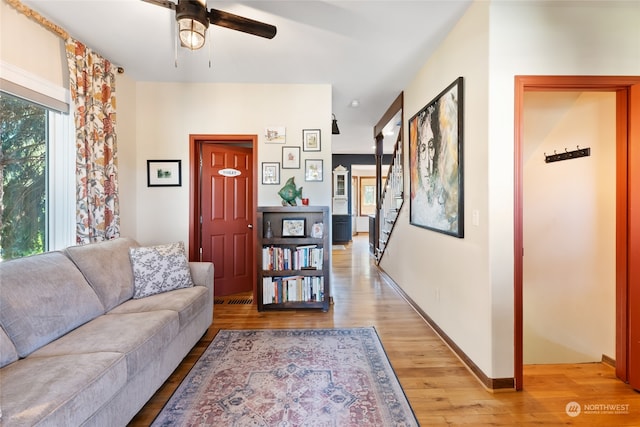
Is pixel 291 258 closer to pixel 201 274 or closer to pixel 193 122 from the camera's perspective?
pixel 201 274

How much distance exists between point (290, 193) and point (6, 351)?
2395mm

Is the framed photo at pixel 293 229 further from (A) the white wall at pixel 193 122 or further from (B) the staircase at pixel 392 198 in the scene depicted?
(B) the staircase at pixel 392 198

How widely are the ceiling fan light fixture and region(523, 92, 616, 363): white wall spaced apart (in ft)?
8.71

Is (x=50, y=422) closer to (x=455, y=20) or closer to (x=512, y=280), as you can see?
(x=512, y=280)

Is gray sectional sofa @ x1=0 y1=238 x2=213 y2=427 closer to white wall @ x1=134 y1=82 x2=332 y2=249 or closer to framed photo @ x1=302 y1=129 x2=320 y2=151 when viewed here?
white wall @ x1=134 y1=82 x2=332 y2=249

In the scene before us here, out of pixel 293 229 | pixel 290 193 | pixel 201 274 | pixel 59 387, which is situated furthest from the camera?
pixel 293 229

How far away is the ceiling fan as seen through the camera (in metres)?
1.59

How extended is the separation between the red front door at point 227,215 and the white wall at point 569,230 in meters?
3.29

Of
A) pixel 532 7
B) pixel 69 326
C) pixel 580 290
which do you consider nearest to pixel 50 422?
pixel 69 326

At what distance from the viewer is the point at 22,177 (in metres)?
2.21

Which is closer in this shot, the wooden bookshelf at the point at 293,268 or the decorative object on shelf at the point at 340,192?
the wooden bookshelf at the point at 293,268

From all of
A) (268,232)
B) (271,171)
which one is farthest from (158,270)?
(271,171)

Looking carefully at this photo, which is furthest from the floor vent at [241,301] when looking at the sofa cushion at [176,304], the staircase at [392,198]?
the staircase at [392,198]

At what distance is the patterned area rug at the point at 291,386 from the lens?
161cm
